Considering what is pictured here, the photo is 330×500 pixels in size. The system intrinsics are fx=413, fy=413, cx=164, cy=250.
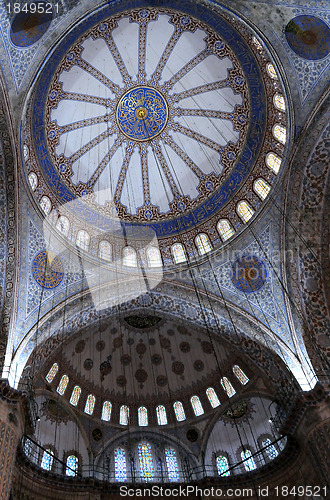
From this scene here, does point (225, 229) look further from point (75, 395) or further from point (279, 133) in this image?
point (75, 395)

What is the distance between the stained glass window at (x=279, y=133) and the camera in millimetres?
10938

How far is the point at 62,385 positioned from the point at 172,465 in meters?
4.03

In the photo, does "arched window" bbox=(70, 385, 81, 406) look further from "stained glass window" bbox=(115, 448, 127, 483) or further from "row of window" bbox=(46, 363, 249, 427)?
"stained glass window" bbox=(115, 448, 127, 483)

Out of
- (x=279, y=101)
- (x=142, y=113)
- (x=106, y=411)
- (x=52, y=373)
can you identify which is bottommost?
(x=106, y=411)

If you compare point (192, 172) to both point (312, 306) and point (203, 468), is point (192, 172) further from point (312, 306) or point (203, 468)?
point (203, 468)

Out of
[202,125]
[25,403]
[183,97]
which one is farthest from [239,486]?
[183,97]

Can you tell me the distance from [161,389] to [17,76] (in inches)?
395

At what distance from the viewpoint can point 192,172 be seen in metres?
13.6

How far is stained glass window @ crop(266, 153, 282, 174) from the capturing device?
11.2 metres

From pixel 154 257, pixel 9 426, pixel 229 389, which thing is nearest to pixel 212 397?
pixel 229 389

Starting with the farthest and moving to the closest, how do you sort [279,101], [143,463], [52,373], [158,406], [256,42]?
[158,406]
[143,463]
[52,373]
[279,101]
[256,42]

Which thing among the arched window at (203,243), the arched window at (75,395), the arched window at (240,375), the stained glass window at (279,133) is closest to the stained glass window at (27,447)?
the arched window at (75,395)

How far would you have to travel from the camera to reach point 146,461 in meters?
12.2

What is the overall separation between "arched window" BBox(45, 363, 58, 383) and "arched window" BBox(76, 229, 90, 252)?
3.56m
